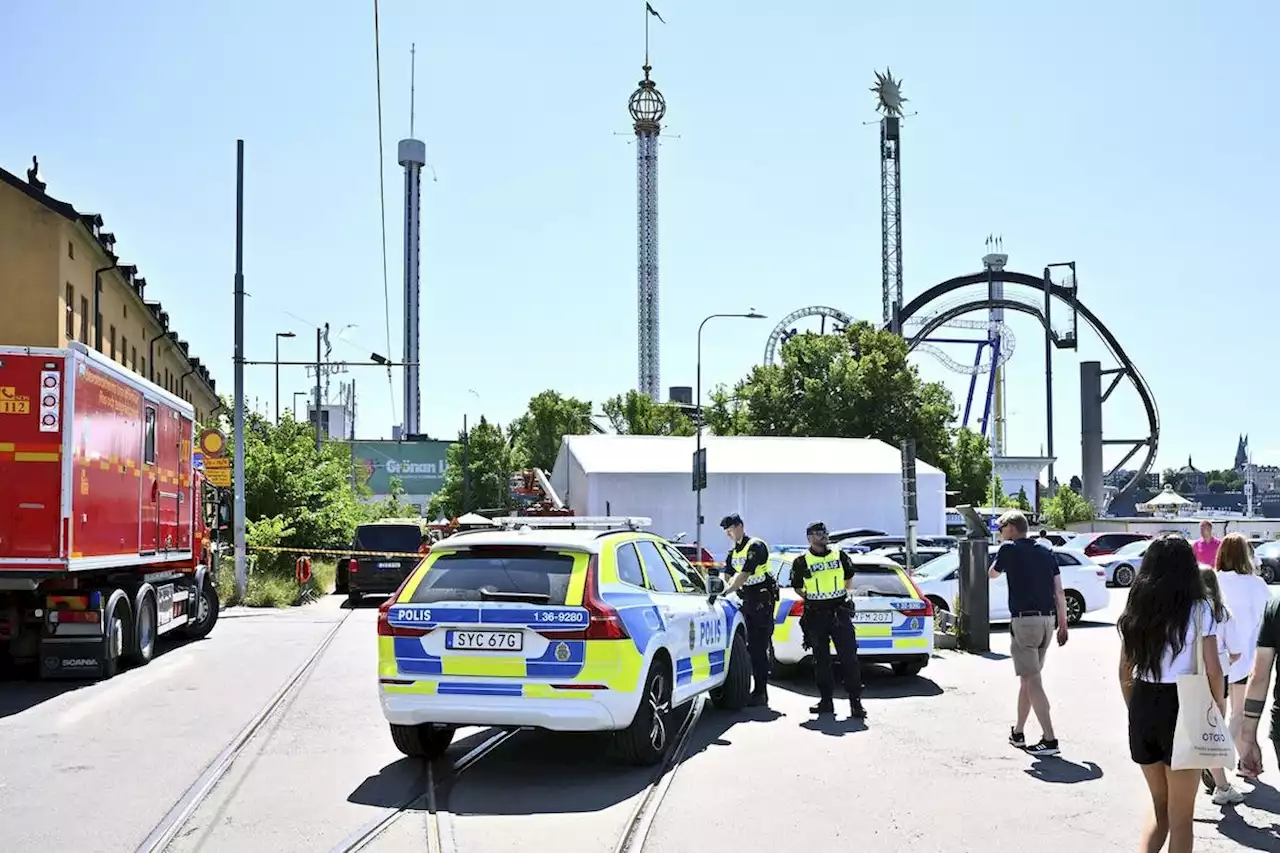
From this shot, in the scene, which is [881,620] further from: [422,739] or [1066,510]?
[1066,510]

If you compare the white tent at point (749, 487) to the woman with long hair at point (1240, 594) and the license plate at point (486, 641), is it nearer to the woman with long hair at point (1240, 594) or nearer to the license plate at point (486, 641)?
the license plate at point (486, 641)

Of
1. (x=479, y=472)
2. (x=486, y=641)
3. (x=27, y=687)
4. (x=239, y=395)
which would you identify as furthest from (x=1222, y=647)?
(x=479, y=472)

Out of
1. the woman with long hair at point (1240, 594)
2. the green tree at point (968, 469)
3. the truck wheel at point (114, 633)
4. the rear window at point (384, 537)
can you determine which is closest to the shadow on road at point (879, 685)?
the woman with long hair at point (1240, 594)

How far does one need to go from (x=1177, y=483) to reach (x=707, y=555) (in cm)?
17457

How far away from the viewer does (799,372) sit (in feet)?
230

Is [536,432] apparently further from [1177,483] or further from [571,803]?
[1177,483]

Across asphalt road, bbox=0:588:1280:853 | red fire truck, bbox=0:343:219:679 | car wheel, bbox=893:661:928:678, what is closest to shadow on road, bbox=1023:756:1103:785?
asphalt road, bbox=0:588:1280:853

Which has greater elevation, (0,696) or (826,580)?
Result: (826,580)

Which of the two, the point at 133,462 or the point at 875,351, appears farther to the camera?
the point at 875,351

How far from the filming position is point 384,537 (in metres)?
28.3

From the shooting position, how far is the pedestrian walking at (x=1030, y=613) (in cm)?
895

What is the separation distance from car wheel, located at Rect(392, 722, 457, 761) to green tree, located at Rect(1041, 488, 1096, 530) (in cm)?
7078

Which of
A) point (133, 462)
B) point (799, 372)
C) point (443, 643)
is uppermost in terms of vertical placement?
point (799, 372)

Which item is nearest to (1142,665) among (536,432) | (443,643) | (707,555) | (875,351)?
(443,643)
